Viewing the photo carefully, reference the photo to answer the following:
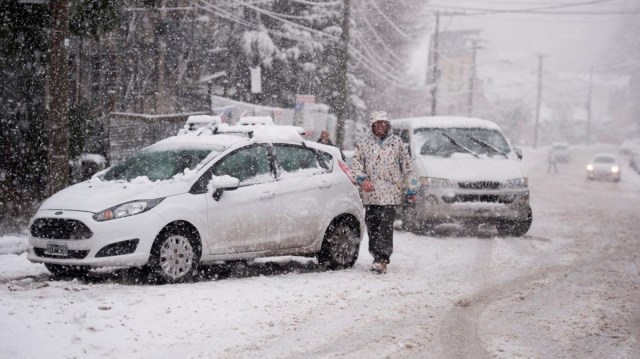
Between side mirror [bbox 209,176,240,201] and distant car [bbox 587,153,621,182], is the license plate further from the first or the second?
distant car [bbox 587,153,621,182]

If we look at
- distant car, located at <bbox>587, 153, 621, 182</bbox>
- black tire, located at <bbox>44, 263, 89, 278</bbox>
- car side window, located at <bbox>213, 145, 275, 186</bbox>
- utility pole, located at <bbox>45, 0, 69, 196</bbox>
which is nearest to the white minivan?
car side window, located at <bbox>213, 145, 275, 186</bbox>

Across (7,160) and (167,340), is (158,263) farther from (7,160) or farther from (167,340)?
(7,160)

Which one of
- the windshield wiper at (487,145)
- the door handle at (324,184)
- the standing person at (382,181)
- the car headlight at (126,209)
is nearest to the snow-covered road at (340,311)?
the standing person at (382,181)

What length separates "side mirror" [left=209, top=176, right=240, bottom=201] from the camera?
823 cm

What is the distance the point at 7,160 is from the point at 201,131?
6.93m

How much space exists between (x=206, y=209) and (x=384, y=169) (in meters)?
2.18

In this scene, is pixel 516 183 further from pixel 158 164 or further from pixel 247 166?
pixel 158 164

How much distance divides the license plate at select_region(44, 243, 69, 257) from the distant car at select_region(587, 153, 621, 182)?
37432 millimetres

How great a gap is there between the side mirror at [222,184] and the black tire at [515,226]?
6636 millimetres

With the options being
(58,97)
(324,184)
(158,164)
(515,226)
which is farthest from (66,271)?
(515,226)

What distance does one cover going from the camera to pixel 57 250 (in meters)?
7.85

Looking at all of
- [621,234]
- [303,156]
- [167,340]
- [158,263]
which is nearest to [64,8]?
[303,156]

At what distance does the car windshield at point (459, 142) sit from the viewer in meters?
13.9

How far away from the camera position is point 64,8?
37.0ft
